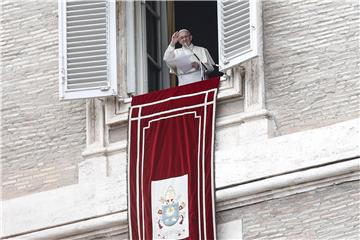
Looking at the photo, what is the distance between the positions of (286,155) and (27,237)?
249cm

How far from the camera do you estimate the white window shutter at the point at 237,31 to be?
23.0 metres

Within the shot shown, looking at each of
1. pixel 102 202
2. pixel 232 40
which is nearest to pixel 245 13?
pixel 232 40

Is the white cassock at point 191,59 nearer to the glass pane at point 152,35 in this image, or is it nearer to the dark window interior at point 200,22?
the glass pane at point 152,35

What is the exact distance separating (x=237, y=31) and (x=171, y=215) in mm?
1651

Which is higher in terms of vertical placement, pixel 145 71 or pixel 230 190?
pixel 145 71

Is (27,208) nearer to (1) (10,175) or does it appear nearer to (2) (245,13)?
(1) (10,175)

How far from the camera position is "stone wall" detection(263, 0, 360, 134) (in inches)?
890

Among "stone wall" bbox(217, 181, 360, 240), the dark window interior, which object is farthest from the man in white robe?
"stone wall" bbox(217, 181, 360, 240)

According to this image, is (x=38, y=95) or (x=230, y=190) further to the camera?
(x=38, y=95)

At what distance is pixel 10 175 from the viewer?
23984mm

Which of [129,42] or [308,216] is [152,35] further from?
[308,216]

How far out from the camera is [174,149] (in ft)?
75.6

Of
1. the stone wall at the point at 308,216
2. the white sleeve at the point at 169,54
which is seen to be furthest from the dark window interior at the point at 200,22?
the stone wall at the point at 308,216

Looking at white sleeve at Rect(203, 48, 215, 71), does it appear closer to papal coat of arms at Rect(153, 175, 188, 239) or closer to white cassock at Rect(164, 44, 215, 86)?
white cassock at Rect(164, 44, 215, 86)
